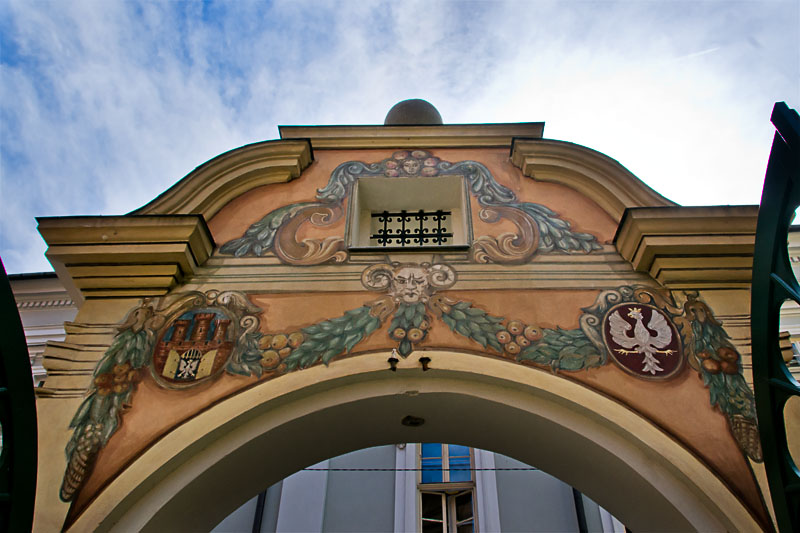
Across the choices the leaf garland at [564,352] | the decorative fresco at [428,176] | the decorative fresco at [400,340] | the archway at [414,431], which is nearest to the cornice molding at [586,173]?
the decorative fresco at [428,176]

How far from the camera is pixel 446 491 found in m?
9.48

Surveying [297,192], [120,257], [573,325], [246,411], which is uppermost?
[297,192]

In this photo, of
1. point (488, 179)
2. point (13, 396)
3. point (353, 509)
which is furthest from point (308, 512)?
point (13, 396)

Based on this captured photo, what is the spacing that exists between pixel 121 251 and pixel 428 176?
2.86m

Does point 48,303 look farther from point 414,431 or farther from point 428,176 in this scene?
point 414,431

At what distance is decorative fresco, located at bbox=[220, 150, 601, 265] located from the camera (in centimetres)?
531

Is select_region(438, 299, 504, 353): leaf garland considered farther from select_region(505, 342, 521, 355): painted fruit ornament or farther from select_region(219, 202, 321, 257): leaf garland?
select_region(219, 202, 321, 257): leaf garland

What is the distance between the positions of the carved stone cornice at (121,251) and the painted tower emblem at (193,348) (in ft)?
1.38

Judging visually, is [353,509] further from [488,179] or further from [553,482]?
[488,179]

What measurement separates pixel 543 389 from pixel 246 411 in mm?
2051

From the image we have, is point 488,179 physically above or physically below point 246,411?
above

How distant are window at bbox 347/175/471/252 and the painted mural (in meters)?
0.64

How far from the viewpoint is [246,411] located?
13.9ft

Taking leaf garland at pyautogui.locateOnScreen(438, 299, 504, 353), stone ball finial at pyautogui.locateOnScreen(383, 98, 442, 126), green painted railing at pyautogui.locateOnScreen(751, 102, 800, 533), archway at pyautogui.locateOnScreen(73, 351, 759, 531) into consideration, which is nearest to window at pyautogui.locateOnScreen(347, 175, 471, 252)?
leaf garland at pyautogui.locateOnScreen(438, 299, 504, 353)
